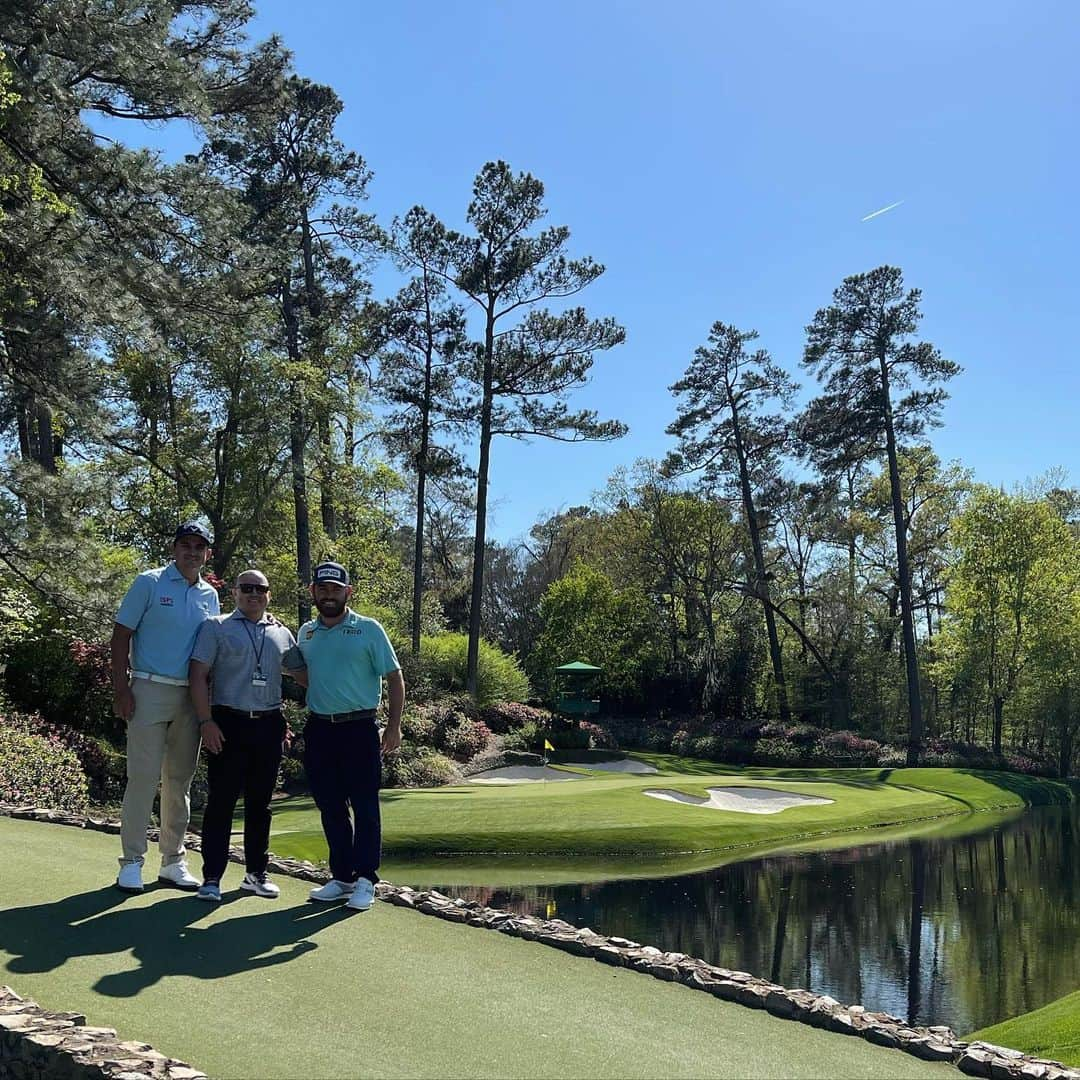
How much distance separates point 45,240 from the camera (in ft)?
40.5

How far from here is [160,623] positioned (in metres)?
Answer: 5.47

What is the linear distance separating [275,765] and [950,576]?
3322 centimetres

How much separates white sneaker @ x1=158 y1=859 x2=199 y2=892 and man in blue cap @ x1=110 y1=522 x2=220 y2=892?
0.01 metres

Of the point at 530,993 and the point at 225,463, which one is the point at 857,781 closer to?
the point at 225,463

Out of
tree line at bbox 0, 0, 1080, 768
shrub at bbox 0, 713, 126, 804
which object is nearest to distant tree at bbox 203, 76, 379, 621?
tree line at bbox 0, 0, 1080, 768

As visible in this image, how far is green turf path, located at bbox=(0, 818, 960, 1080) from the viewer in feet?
12.2

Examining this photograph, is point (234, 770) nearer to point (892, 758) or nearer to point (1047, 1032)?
point (1047, 1032)

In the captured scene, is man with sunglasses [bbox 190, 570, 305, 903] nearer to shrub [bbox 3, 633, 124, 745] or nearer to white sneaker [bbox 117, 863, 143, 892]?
white sneaker [bbox 117, 863, 143, 892]

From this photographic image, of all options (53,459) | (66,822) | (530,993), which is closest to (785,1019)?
(530,993)

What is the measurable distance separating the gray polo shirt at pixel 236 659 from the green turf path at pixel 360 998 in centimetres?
109

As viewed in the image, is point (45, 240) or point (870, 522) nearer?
point (45, 240)

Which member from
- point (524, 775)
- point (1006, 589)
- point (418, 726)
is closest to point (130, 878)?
point (418, 726)

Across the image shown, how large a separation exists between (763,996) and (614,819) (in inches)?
443

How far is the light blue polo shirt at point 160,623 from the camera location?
5.43m
